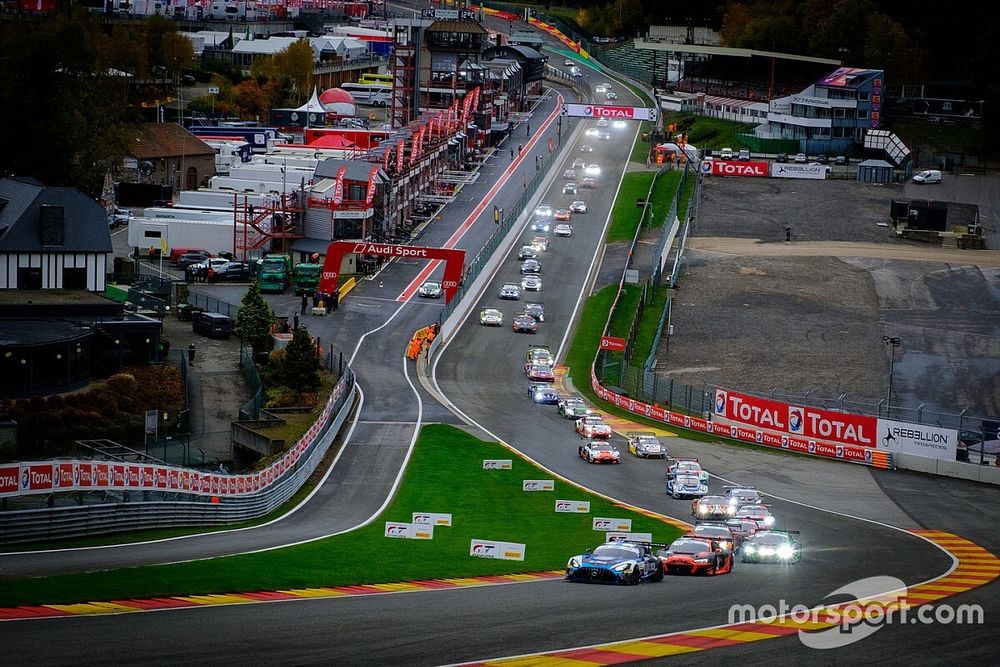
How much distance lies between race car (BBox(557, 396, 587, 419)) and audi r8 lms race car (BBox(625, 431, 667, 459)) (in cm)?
580

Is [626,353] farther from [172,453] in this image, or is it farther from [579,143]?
[579,143]

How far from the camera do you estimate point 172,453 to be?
5897cm

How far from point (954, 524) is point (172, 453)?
29.6m

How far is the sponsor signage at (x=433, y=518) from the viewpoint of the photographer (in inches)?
2002

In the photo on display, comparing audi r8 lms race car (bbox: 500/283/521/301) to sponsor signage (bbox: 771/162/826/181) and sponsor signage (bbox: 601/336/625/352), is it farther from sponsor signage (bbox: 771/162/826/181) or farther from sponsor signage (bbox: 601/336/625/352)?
sponsor signage (bbox: 771/162/826/181)

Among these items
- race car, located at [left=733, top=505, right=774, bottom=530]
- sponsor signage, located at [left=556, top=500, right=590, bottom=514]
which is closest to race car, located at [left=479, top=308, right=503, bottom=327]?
sponsor signage, located at [left=556, top=500, right=590, bottom=514]

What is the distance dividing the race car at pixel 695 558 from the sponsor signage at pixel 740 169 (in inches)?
4398

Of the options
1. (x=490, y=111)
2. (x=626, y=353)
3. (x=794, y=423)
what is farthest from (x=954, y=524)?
(x=490, y=111)

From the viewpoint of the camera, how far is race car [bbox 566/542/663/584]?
1693 inches

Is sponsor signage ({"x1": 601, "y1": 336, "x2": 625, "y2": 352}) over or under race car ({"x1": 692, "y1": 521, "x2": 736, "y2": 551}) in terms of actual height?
under

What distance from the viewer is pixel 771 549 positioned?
4809cm

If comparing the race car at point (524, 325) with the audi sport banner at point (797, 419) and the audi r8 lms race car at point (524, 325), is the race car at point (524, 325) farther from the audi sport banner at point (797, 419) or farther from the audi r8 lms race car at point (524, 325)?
the audi sport banner at point (797, 419)

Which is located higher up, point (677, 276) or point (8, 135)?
point (8, 135)

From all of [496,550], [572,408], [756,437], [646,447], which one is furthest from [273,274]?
[496,550]
